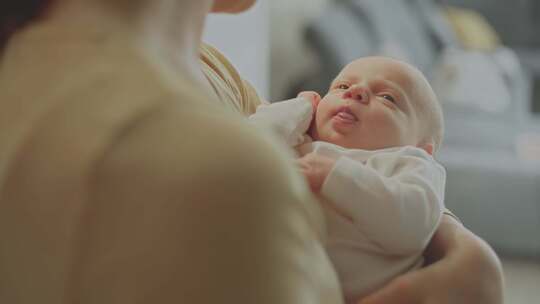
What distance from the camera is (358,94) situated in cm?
106

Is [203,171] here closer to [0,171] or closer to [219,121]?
[219,121]

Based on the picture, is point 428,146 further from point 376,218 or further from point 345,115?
point 376,218

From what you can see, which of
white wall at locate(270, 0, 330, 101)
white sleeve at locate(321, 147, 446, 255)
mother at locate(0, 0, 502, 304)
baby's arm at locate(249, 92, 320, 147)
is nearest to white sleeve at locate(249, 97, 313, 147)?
baby's arm at locate(249, 92, 320, 147)

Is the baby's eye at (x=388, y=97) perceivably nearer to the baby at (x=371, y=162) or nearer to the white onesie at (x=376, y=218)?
the baby at (x=371, y=162)

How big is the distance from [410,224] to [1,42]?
424 mm

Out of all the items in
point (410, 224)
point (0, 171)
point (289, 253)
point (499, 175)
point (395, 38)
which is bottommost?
point (499, 175)

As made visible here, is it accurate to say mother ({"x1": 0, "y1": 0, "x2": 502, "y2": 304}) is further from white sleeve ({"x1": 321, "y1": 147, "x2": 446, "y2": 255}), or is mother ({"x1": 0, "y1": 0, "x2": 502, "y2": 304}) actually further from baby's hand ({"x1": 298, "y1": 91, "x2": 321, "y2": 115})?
baby's hand ({"x1": 298, "y1": 91, "x2": 321, "y2": 115})

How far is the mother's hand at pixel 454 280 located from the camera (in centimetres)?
86

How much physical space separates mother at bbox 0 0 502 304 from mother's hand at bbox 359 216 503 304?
28 centimetres

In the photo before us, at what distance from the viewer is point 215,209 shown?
0.54 meters

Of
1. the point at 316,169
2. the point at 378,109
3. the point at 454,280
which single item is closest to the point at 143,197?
the point at 316,169

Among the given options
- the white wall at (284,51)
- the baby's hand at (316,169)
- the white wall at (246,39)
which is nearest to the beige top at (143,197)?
the baby's hand at (316,169)

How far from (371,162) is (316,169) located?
16 centimetres

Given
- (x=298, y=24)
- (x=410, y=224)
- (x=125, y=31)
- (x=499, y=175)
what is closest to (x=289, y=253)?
(x=125, y=31)
